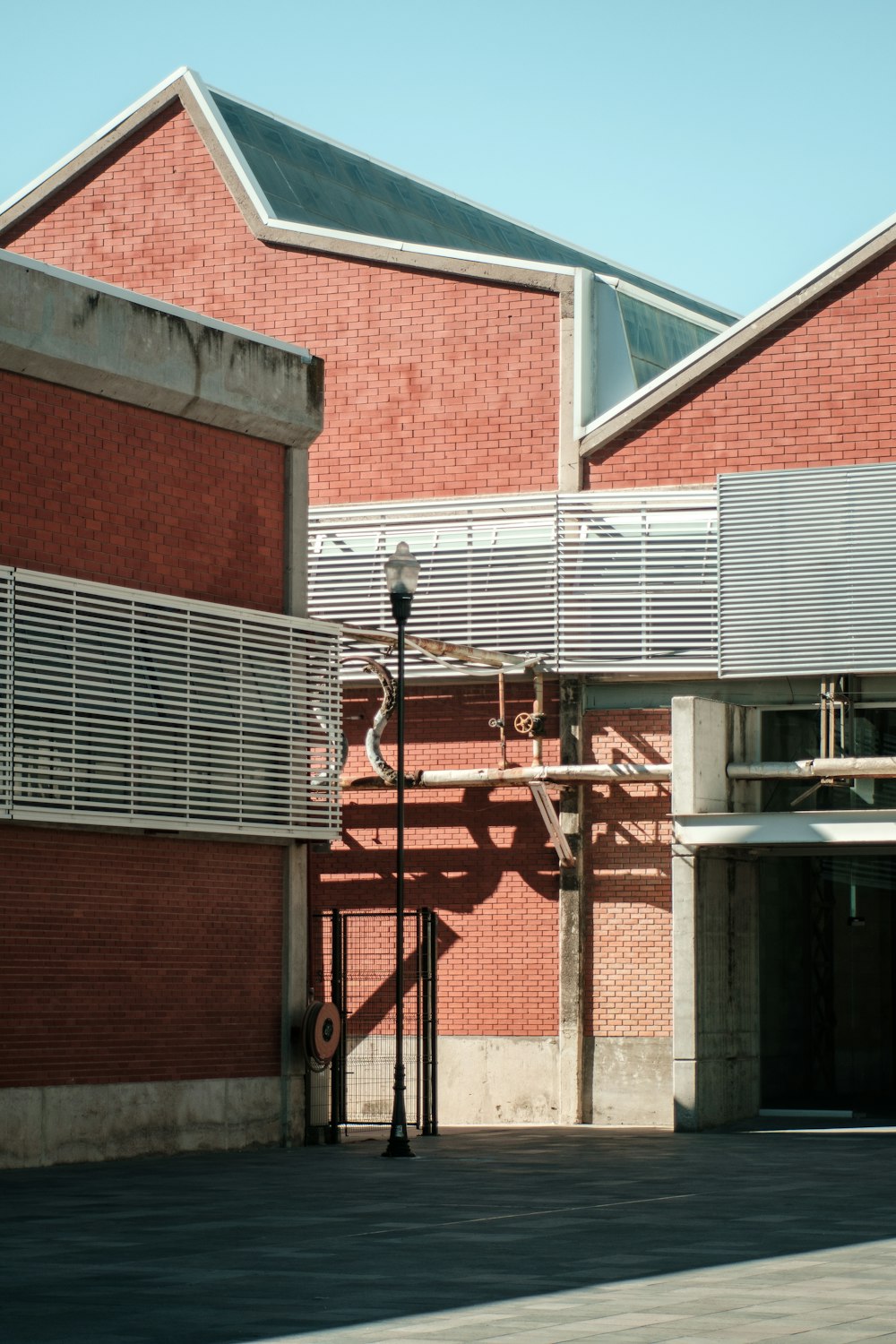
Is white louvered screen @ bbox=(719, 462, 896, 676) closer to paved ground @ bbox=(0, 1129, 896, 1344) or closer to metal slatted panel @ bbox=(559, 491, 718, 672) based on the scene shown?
metal slatted panel @ bbox=(559, 491, 718, 672)

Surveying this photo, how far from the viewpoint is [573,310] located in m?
29.1

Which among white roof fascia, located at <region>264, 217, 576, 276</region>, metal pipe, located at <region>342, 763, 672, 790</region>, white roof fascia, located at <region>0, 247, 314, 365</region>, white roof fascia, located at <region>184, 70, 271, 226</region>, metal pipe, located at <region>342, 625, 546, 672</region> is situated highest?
white roof fascia, located at <region>184, 70, 271, 226</region>

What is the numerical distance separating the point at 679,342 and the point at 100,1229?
22129 mm

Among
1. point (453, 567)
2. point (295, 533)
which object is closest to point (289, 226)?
point (453, 567)

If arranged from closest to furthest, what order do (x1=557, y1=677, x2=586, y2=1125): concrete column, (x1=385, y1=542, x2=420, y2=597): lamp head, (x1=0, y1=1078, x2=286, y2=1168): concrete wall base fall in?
(x1=0, y1=1078, x2=286, y2=1168): concrete wall base → (x1=385, y1=542, x2=420, y2=597): lamp head → (x1=557, y1=677, x2=586, y2=1125): concrete column

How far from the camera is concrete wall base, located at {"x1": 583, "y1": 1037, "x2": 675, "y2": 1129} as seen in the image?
2738cm

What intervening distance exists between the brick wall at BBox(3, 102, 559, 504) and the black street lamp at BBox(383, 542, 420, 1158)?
7232 mm

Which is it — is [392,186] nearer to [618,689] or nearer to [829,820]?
[618,689]

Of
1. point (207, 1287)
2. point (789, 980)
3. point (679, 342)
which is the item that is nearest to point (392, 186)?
point (679, 342)

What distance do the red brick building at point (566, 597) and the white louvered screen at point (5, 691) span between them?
9.40 m

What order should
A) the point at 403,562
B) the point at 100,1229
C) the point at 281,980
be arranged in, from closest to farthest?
the point at 100,1229 < the point at 403,562 < the point at 281,980

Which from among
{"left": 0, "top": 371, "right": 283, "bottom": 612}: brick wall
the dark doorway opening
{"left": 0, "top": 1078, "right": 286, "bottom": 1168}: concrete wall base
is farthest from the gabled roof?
{"left": 0, "top": 1078, "right": 286, "bottom": 1168}: concrete wall base

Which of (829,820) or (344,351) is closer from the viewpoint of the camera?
(829,820)

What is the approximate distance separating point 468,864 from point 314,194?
11.2 meters
